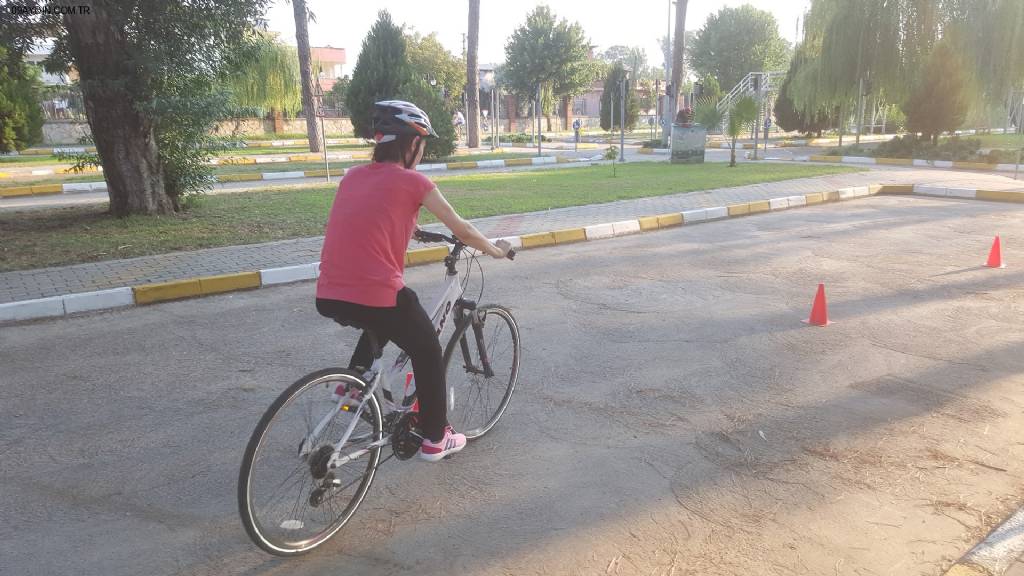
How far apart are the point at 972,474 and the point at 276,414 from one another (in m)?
3.27

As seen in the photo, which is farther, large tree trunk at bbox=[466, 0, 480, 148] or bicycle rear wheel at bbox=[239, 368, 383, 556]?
large tree trunk at bbox=[466, 0, 480, 148]

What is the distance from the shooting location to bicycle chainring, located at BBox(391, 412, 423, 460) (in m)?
3.32

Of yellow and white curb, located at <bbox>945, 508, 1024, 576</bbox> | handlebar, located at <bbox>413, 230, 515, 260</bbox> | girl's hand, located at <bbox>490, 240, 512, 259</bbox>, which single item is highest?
handlebar, located at <bbox>413, 230, 515, 260</bbox>

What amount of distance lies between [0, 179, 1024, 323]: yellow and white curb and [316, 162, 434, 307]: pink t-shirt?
474 cm

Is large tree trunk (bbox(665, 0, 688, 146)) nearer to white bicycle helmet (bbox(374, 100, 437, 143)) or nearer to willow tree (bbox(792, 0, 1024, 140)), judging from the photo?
willow tree (bbox(792, 0, 1024, 140))

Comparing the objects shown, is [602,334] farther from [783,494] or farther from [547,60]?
[547,60]

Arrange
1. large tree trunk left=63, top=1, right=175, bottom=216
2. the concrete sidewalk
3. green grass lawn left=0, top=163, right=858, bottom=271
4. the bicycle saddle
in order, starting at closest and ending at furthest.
A: the bicycle saddle
the concrete sidewalk
green grass lawn left=0, top=163, right=858, bottom=271
large tree trunk left=63, top=1, right=175, bottom=216

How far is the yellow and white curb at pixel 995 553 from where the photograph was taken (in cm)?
283

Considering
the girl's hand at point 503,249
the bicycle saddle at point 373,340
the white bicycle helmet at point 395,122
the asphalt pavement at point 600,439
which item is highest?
the white bicycle helmet at point 395,122

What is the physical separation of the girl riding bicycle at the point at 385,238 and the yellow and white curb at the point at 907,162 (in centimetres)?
2232

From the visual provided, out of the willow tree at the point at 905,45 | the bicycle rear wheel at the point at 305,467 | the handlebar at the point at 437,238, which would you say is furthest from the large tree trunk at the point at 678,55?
the bicycle rear wheel at the point at 305,467

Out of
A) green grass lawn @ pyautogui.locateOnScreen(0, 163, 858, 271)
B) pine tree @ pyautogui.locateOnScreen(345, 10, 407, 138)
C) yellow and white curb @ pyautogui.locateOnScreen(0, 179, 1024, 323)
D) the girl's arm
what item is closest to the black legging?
the girl's arm

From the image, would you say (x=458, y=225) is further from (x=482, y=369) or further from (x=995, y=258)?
(x=995, y=258)

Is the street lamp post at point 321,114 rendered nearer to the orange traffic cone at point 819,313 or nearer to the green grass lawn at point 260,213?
the green grass lawn at point 260,213
